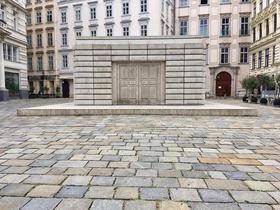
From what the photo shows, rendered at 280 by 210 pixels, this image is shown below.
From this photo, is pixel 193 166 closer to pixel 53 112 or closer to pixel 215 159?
pixel 215 159

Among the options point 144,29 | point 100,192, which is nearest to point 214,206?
point 100,192

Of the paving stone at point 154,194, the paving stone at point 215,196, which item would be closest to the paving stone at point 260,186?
the paving stone at point 215,196

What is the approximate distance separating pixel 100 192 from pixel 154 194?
71cm

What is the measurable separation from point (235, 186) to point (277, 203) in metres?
0.61

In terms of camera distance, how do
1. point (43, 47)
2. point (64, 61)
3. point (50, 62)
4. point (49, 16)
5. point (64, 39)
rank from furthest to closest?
point (43, 47)
point (50, 62)
point (49, 16)
point (64, 61)
point (64, 39)

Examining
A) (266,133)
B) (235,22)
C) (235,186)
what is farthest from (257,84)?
(235,186)

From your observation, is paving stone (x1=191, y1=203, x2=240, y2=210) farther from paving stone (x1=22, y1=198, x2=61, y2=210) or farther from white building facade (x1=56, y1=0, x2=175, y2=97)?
white building facade (x1=56, y1=0, x2=175, y2=97)

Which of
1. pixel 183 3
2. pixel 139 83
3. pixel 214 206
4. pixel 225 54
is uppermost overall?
pixel 183 3

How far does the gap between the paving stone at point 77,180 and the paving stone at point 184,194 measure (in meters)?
1.25

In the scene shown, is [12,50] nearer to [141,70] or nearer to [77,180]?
[141,70]

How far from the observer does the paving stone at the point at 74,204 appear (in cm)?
301

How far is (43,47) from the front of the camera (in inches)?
1713

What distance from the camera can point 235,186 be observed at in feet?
12.0

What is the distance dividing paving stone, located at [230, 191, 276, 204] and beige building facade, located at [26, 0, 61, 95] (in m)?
41.3
